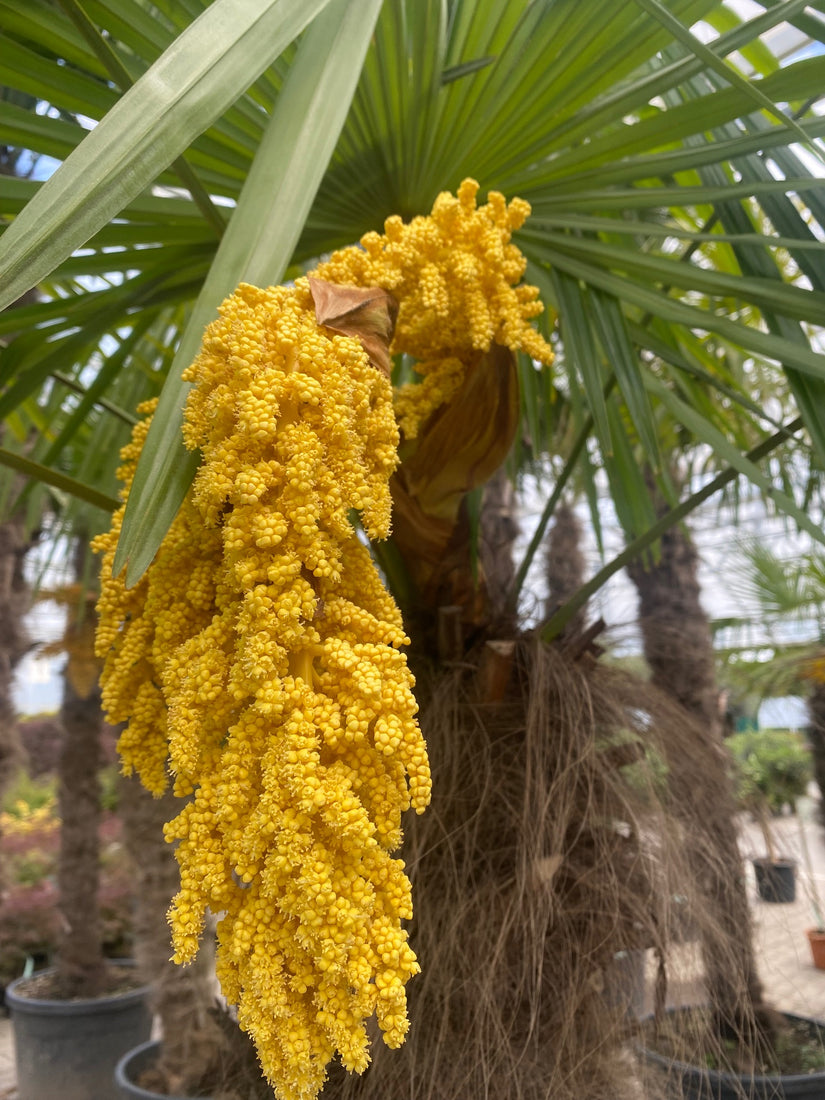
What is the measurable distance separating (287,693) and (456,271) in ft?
1.43

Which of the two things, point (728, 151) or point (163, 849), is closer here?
point (728, 151)

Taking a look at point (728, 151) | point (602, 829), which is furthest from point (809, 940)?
point (728, 151)

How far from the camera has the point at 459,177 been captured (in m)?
0.98

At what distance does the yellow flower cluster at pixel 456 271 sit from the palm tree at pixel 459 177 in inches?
3.6

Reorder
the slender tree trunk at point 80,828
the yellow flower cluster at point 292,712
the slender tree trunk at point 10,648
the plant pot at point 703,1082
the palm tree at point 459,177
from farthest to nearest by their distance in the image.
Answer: the slender tree trunk at point 10,648 < the slender tree trunk at point 80,828 < the plant pot at point 703,1082 < the palm tree at point 459,177 < the yellow flower cluster at point 292,712

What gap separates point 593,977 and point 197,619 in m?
0.66

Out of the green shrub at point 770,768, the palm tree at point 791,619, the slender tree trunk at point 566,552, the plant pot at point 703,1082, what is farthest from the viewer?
the slender tree trunk at point 566,552

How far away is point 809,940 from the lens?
9.81 ft

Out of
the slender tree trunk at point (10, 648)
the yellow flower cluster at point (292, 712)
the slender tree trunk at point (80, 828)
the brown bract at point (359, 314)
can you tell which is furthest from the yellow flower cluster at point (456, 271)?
the slender tree trunk at point (10, 648)

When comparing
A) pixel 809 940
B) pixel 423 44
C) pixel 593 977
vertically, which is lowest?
pixel 809 940

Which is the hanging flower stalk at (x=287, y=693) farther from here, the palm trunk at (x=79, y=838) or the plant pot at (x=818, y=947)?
the plant pot at (x=818, y=947)

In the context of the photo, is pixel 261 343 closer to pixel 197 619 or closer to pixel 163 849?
pixel 197 619

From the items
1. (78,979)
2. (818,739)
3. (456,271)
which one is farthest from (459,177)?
(78,979)

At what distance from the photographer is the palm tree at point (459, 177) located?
57cm
